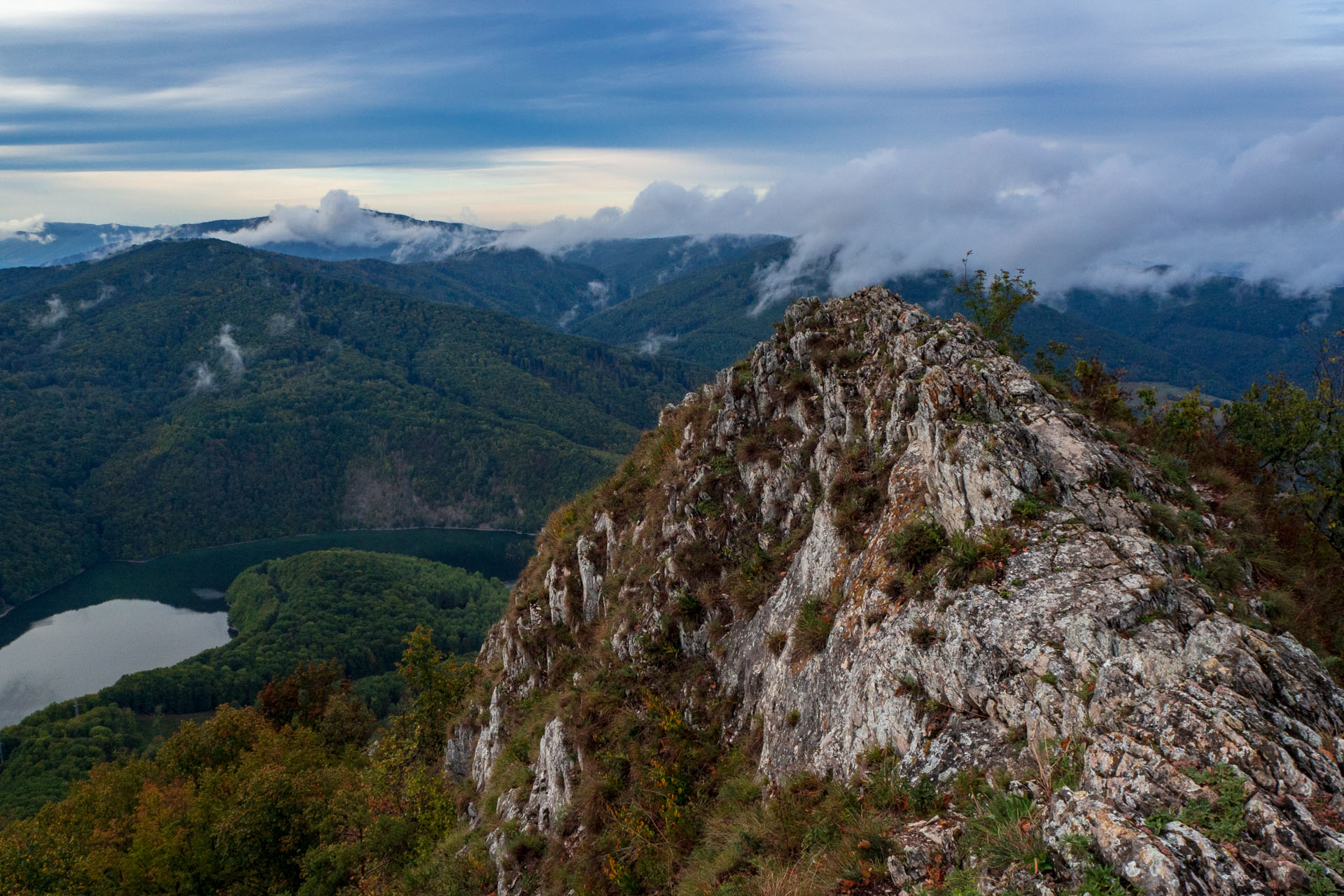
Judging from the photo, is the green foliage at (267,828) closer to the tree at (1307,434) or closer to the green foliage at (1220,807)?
the green foliage at (1220,807)

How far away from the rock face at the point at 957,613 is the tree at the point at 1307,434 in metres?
10.1

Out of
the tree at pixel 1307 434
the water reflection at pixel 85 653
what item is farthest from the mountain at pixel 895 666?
the water reflection at pixel 85 653

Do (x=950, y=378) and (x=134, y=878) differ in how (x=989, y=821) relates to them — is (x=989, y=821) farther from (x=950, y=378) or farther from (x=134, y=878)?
(x=134, y=878)

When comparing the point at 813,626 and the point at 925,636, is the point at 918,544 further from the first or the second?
the point at 813,626

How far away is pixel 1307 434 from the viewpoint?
20.1 metres

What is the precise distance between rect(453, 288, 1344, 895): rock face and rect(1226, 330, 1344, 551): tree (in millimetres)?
10063

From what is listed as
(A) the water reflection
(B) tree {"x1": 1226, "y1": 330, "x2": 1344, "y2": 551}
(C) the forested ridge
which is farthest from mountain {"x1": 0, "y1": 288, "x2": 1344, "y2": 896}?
(A) the water reflection

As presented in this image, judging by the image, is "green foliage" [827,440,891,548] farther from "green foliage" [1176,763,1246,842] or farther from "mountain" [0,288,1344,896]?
"green foliage" [1176,763,1246,842]

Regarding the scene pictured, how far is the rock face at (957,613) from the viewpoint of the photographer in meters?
6.57

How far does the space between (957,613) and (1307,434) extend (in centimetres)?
1803

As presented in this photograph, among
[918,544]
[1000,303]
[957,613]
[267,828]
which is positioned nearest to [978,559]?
[957,613]

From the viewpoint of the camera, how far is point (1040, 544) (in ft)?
34.7

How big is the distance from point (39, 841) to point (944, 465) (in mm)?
43436

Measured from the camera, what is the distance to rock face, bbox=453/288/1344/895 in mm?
6566
